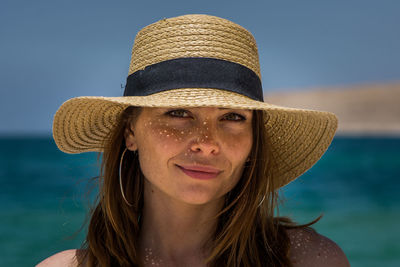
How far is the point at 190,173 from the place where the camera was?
1.67 metres

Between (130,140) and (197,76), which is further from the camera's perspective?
(130,140)

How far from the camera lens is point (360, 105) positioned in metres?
66.1

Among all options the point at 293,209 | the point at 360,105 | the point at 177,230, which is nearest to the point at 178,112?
the point at 177,230

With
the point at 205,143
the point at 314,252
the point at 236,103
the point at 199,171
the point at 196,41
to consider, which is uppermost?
the point at 196,41

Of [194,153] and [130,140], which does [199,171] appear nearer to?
[194,153]

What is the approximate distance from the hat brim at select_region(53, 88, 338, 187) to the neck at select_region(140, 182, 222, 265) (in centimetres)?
41

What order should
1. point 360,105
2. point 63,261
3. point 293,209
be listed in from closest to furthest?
1. point 63,261
2. point 293,209
3. point 360,105

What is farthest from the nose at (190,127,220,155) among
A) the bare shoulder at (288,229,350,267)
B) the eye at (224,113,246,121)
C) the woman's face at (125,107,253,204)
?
the bare shoulder at (288,229,350,267)

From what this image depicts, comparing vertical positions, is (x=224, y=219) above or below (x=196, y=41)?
below

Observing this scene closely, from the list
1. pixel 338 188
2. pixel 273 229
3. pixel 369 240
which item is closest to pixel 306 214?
pixel 369 240

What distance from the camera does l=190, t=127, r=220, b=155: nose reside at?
1656mm

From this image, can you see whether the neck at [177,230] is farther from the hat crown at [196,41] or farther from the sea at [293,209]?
the hat crown at [196,41]

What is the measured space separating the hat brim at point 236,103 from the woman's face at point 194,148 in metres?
0.08

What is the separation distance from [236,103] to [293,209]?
11.0 meters
